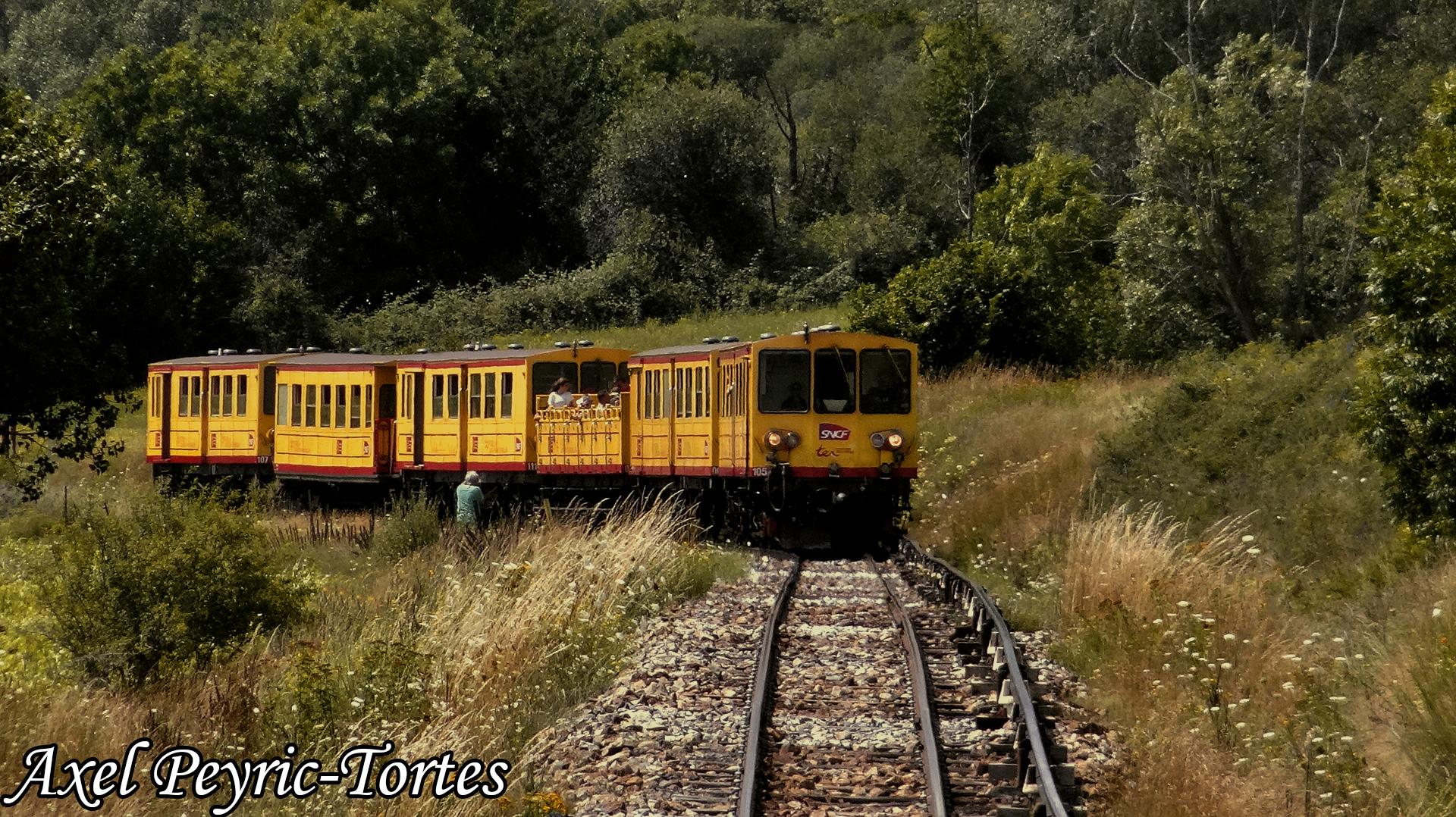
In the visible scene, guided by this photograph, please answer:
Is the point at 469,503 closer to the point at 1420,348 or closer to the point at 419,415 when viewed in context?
the point at 419,415

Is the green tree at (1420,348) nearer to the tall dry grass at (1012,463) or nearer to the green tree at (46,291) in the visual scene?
the tall dry grass at (1012,463)

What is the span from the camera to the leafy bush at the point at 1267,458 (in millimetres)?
16641

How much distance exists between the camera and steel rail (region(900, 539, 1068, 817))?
817 centimetres

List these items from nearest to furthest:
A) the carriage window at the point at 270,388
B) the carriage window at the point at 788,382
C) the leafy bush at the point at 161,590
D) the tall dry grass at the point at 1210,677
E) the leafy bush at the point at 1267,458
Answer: the tall dry grass at the point at 1210,677
the leafy bush at the point at 161,590
the leafy bush at the point at 1267,458
the carriage window at the point at 788,382
the carriage window at the point at 270,388

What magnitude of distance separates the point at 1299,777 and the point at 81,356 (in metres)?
24.9

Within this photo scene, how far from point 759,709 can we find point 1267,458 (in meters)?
11.1

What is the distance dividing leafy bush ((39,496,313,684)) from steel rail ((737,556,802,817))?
3.83 m

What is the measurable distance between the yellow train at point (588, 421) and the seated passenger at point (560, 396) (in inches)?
2.5

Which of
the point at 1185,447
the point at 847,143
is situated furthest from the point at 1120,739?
the point at 847,143

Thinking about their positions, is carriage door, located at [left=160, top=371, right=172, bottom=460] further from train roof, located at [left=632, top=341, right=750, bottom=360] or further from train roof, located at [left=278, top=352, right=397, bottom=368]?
train roof, located at [left=632, top=341, right=750, bottom=360]

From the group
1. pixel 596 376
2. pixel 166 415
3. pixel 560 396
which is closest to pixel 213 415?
pixel 166 415

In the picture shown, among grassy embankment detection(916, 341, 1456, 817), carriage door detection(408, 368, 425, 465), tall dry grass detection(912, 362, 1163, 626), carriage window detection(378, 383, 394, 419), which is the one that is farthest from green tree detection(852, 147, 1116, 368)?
carriage door detection(408, 368, 425, 465)

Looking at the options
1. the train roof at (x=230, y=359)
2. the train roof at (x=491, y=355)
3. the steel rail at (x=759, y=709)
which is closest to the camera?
the steel rail at (x=759, y=709)

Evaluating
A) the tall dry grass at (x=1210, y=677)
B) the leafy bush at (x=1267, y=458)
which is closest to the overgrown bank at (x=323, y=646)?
the tall dry grass at (x=1210, y=677)
